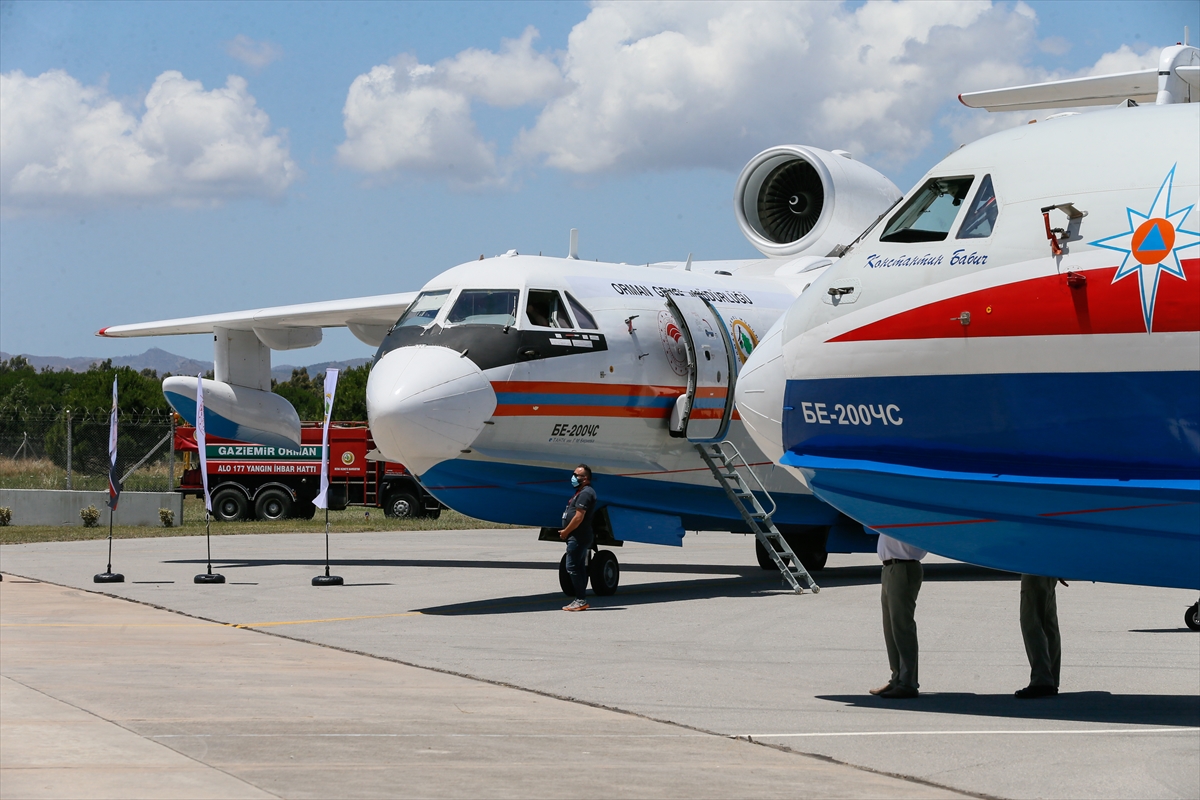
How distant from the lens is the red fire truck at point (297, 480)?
3622cm

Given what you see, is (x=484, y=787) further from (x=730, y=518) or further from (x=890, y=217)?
(x=730, y=518)

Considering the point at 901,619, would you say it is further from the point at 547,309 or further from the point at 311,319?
the point at 311,319

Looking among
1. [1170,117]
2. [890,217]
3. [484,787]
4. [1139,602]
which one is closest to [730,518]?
[1139,602]

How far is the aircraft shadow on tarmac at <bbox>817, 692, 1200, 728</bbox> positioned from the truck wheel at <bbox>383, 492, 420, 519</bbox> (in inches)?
1068

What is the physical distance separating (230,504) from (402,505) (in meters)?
4.34

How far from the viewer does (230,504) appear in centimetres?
3647

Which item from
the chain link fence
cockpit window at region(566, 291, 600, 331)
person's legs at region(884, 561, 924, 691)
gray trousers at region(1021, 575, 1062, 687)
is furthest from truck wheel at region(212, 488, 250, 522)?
gray trousers at region(1021, 575, 1062, 687)

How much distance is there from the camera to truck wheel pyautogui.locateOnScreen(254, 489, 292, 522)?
120 feet

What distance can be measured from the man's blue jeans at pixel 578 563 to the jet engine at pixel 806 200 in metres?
7.39

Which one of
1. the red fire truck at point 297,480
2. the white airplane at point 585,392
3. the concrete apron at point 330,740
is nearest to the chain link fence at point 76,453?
the red fire truck at point 297,480

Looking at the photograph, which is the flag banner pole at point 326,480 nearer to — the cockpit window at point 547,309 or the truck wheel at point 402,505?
the cockpit window at point 547,309

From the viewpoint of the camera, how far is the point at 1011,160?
9516mm

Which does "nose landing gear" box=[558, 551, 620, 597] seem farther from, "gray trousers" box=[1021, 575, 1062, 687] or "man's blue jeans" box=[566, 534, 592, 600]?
"gray trousers" box=[1021, 575, 1062, 687]

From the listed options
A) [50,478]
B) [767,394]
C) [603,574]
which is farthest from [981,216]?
[50,478]
